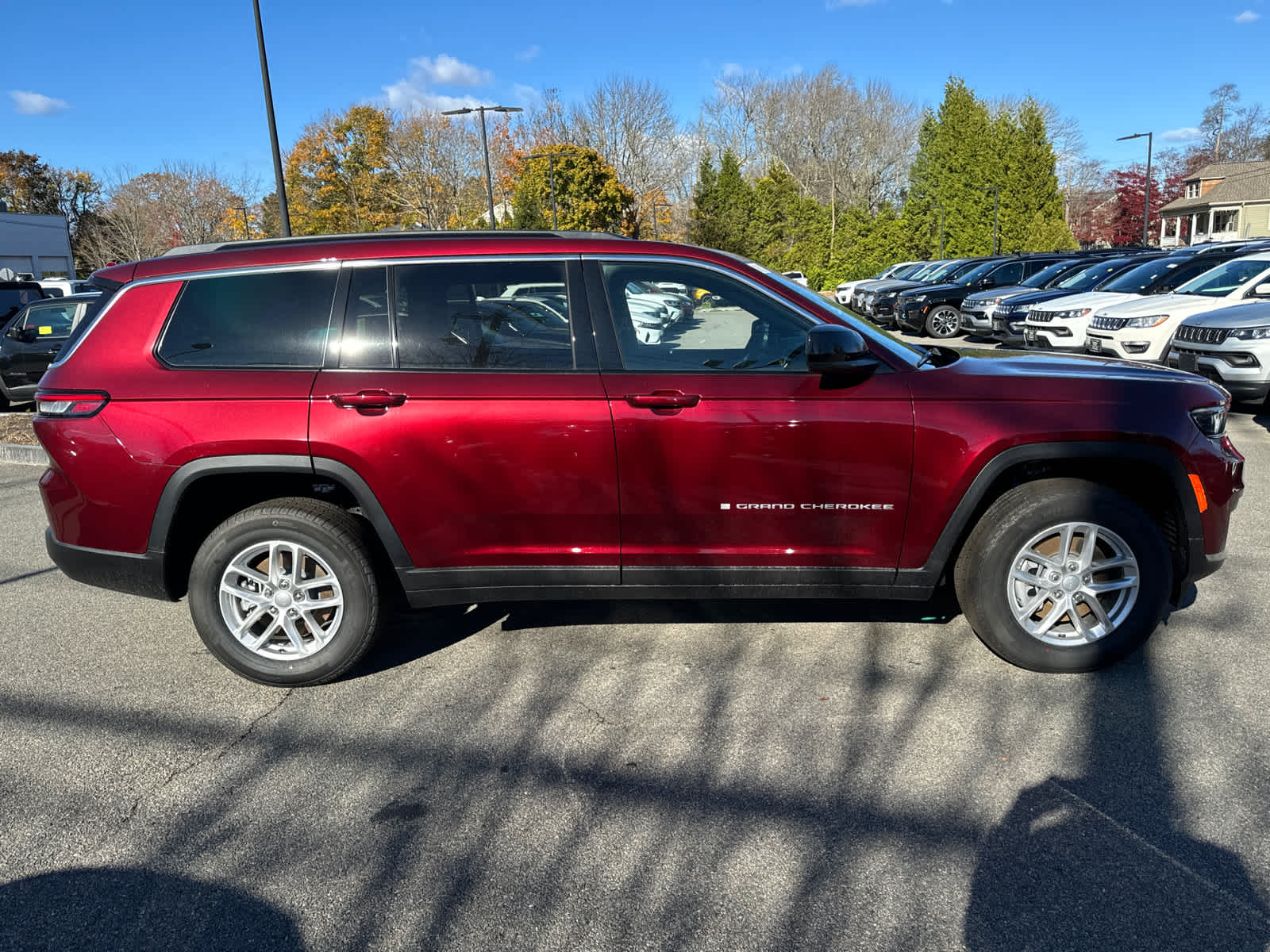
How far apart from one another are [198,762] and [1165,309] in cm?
1132

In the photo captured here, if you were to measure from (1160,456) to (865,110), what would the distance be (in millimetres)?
67315

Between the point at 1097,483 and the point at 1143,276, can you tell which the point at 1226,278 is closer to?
the point at 1143,276

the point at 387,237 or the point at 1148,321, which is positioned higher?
the point at 387,237

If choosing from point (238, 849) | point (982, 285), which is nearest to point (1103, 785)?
point (238, 849)

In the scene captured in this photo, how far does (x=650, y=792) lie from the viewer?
310 centimetres

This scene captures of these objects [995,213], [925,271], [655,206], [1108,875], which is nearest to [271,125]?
[1108,875]

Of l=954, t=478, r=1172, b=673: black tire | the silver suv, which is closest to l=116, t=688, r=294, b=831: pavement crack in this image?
l=954, t=478, r=1172, b=673: black tire

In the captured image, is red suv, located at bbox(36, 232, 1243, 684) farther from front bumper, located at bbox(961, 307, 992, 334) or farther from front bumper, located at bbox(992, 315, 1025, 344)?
front bumper, located at bbox(961, 307, 992, 334)

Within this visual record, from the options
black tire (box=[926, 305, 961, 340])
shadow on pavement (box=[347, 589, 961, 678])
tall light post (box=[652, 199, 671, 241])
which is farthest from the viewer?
tall light post (box=[652, 199, 671, 241])

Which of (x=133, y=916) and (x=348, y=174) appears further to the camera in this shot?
(x=348, y=174)

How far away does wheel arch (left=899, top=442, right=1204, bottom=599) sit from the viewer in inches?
144

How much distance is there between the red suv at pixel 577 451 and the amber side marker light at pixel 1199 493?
0.01 metres

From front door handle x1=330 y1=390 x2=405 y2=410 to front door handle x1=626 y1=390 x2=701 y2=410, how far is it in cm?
94

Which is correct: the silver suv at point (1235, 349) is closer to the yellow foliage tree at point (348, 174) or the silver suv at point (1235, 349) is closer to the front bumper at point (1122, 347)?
the front bumper at point (1122, 347)
